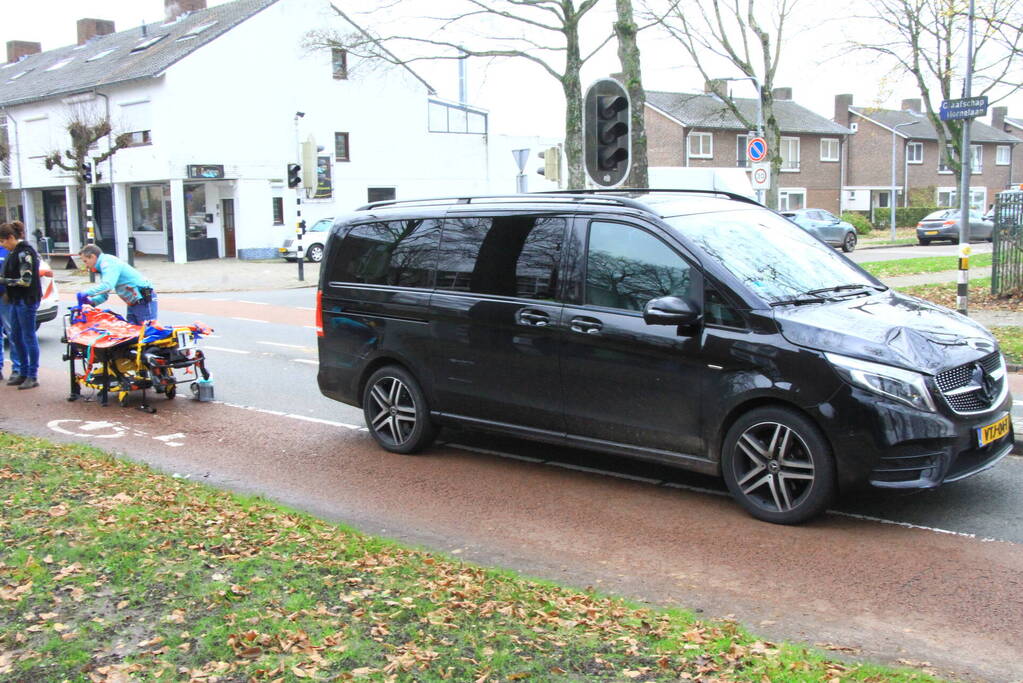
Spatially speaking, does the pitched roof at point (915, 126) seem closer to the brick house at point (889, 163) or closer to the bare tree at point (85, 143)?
the brick house at point (889, 163)

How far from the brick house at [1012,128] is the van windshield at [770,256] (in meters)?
78.7

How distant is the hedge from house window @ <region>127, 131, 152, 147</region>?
4332 cm

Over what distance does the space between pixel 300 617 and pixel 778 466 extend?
312 centimetres

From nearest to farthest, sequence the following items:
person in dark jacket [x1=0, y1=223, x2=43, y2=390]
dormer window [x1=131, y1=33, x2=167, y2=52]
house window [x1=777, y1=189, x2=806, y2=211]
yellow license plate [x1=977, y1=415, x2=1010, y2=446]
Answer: yellow license plate [x1=977, y1=415, x2=1010, y2=446] < person in dark jacket [x1=0, y1=223, x2=43, y2=390] < dormer window [x1=131, y1=33, x2=167, y2=52] < house window [x1=777, y1=189, x2=806, y2=211]

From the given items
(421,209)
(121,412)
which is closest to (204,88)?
(121,412)

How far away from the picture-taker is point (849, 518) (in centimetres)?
609

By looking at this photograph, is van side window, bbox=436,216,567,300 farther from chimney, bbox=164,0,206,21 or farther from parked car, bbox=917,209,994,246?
chimney, bbox=164,0,206,21

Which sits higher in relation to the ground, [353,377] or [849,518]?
[353,377]

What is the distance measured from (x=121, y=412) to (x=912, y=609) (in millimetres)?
8036

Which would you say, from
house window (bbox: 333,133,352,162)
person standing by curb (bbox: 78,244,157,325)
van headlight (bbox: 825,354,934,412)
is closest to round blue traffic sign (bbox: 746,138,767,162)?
person standing by curb (bbox: 78,244,157,325)

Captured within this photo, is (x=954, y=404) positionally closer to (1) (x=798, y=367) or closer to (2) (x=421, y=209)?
(1) (x=798, y=367)

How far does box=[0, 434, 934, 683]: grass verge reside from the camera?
3.65 meters

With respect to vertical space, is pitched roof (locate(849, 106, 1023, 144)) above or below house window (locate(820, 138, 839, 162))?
above

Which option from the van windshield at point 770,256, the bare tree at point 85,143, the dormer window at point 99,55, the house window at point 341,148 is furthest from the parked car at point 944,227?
the dormer window at point 99,55
